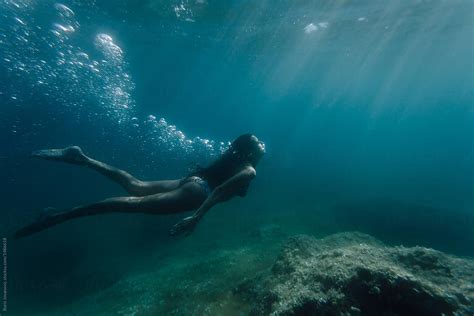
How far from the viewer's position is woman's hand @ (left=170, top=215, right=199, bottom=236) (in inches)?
139

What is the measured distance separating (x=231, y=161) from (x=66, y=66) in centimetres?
2593

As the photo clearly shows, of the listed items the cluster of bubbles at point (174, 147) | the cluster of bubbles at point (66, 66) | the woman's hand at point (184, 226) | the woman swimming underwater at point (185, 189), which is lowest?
the woman's hand at point (184, 226)

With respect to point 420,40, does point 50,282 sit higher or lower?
lower

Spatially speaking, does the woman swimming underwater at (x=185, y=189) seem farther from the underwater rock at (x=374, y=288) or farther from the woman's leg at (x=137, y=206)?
the underwater rock at (x=374, y=288)

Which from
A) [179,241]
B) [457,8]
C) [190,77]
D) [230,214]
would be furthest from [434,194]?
[190,77]

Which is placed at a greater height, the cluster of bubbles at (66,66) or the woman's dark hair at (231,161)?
the cluster of bubbles at (66,66)

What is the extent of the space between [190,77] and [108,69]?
3070 centimetres

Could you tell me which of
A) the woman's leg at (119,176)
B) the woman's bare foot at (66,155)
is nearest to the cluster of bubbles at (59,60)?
the woman's bare foot at (66,155)

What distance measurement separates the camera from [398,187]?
3097 centimetres

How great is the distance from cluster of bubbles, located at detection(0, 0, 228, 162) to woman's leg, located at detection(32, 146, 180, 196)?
984 cm

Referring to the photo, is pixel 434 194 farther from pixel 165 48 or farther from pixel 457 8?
pixel 165 48

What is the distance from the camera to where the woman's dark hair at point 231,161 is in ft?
18.4

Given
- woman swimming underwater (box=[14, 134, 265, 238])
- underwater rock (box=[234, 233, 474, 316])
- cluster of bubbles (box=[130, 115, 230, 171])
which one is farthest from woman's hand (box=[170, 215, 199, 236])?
cluster of bubbles (box=[130, 115, 230, 171])

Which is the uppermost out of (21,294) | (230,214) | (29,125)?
(29,125)
